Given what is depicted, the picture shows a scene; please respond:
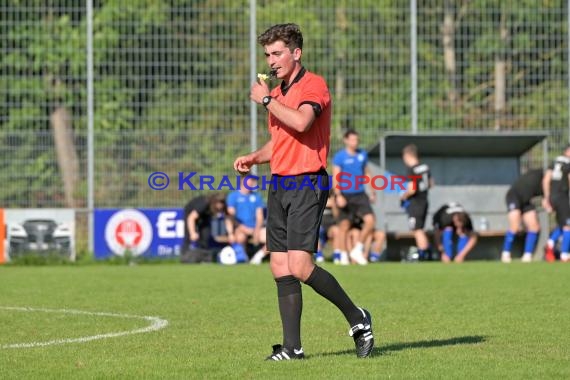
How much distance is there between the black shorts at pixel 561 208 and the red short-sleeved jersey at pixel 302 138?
46.4ft

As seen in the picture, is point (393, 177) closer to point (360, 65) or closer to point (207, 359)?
point (360, 65)

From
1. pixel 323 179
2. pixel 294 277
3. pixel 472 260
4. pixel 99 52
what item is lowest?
pixel 472 260

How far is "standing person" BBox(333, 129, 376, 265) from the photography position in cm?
2061

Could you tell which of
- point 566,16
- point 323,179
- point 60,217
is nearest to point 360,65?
point 566,16

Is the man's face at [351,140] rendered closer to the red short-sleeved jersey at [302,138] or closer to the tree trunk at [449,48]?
the tree trunk at [449,48]

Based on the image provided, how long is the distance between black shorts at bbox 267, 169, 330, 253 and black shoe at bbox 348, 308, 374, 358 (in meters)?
0.54

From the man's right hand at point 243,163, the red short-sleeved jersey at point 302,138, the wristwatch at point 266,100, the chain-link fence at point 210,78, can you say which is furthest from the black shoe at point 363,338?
the chain-link fence at point 210,78

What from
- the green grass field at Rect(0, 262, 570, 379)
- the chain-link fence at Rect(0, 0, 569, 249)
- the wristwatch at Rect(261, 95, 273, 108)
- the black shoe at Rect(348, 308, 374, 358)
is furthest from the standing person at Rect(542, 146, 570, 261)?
the wristwatch at Rect(261, 95, 273, 108)

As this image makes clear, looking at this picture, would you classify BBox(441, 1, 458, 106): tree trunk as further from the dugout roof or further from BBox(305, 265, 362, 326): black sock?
BBox(305, 265, 362, 326): black sock

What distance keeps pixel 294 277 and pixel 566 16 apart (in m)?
16.4

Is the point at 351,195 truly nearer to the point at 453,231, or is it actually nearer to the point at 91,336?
the point at 453,231

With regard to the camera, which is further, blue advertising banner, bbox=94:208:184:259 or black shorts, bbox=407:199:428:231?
blue advertising banner, bbox=94:208:184:259

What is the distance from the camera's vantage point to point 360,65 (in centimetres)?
2325

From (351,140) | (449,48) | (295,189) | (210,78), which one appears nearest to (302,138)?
(295,189)
